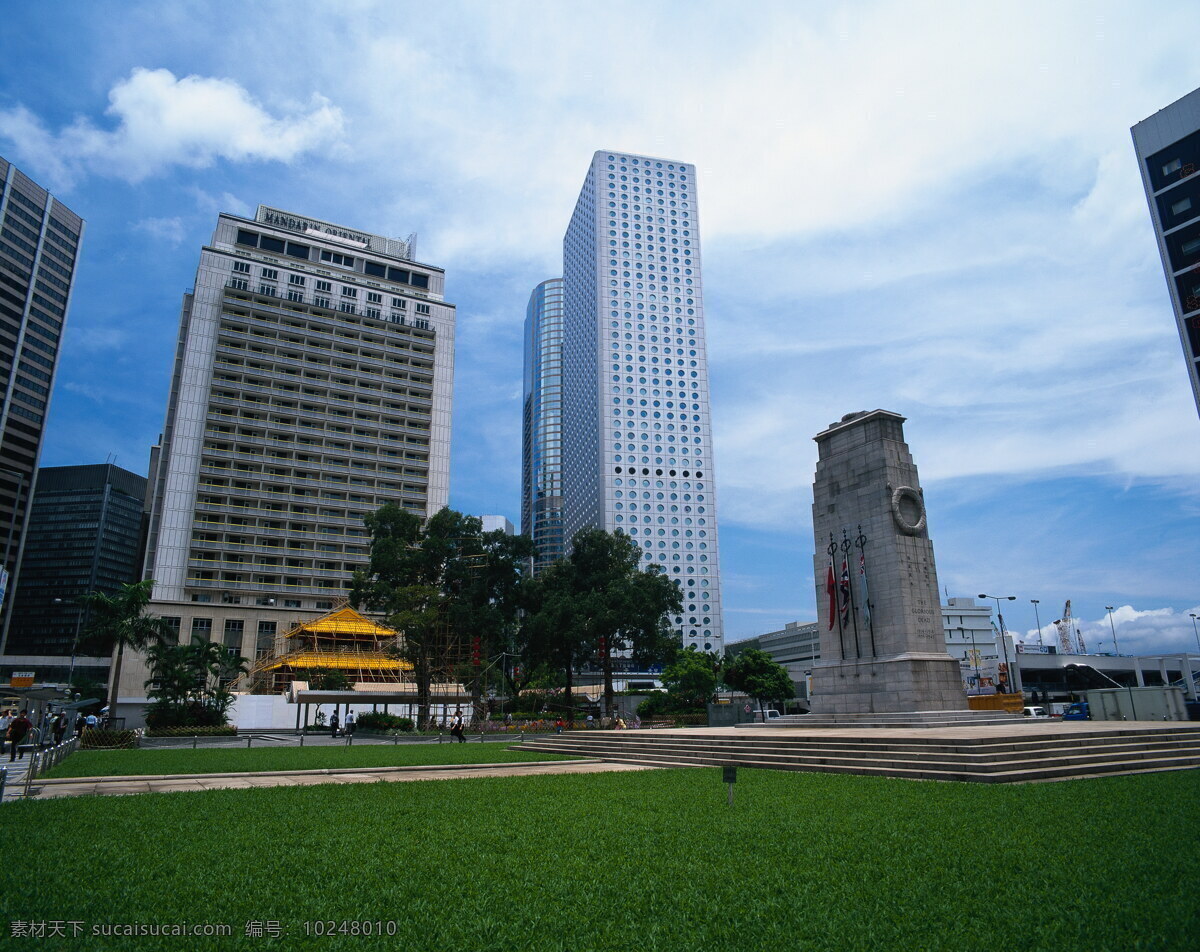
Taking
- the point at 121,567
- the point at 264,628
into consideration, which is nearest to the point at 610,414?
the point at 264,628

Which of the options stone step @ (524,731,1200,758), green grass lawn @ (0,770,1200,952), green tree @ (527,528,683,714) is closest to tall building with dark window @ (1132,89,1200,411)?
green tree @ (527,528,683,714)

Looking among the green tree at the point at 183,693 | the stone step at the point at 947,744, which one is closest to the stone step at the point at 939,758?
the stone step at the point at 947,744

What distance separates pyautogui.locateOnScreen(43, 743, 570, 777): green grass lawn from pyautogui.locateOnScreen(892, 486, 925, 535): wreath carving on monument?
13.9 metres

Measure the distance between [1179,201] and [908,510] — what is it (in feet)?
185

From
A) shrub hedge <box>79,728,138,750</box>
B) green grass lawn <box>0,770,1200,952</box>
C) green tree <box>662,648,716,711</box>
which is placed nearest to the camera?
green grass lawn <box>0,770,1200,952</box>

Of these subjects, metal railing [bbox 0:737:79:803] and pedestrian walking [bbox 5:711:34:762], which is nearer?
metal railing [bbox 0:737:79:803]

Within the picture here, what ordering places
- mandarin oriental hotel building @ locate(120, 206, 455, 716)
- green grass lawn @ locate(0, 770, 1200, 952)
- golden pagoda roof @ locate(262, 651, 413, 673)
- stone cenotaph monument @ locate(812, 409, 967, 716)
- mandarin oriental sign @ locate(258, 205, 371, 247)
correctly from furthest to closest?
mandarin oriental sign @ locate(258, 205, 371, 247)
mandarin oriental hotel building @ locate(120, 206, 455, 716)
golden pagoda roof @ locate(262, 651, 413, 673)
stone cenotaph monument @ locate(812, 409, 967, 716)
green grass lawn @ locate(0, 770, 1200, 952)

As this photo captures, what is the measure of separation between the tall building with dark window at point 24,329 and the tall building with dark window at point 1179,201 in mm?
138359

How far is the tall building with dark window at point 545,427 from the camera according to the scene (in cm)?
16988

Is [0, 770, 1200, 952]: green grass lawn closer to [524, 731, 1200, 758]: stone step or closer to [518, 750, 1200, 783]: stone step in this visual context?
[518, 750, 1200, 783]: stone step

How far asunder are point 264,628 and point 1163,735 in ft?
246

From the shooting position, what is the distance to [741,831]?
9.03 metres

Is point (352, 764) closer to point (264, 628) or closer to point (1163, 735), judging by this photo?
point (1163, 735)

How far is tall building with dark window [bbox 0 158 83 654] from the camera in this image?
351 ft
